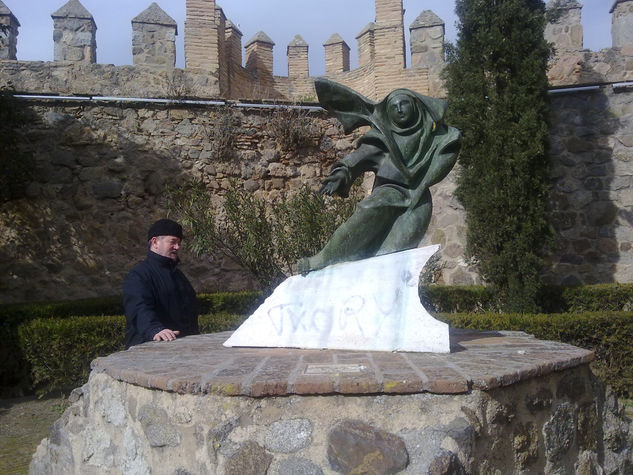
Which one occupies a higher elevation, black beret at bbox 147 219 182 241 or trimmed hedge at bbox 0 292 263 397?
black beret at bbox 147 219 182 241

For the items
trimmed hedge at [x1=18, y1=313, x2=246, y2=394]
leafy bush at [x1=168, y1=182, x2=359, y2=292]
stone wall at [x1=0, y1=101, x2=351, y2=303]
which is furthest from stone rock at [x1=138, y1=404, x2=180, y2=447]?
stone wall at [x1=0, y1=101, x2=351, y2=303]

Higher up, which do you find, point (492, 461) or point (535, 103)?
point (535, 103)

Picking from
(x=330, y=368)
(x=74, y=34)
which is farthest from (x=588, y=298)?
(x=74, y=34)

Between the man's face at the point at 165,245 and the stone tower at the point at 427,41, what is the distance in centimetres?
743

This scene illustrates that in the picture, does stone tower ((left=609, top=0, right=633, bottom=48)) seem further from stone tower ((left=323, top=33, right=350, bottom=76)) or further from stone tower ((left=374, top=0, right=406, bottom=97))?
stone tower ((left=323, top=33, right=350, bottom=76))

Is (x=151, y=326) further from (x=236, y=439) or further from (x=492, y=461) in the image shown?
(x=492, y=461)

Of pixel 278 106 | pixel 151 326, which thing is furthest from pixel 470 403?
pixel 278 106

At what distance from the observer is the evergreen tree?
23.9ft

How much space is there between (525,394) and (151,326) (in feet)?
7.05

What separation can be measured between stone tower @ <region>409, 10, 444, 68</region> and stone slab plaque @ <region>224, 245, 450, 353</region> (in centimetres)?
726

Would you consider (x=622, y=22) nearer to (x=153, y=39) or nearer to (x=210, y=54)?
(x=210, y=54)

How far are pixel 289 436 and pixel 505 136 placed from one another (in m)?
6.07

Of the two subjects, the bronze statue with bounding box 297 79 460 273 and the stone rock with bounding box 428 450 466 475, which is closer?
the stone rock with bounding box 428 450 466 475

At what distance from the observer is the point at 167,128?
9.31 metres
